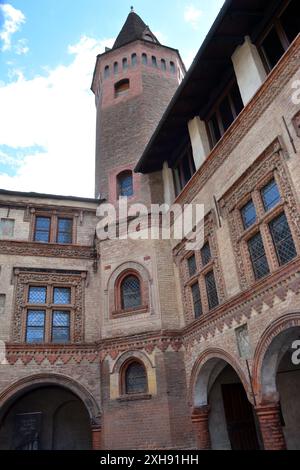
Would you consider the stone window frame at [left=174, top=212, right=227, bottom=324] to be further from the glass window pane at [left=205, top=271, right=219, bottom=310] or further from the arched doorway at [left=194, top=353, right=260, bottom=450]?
the arched doorway at [left=194, top=353, right=260, bottom=450]

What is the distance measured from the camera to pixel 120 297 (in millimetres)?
14328

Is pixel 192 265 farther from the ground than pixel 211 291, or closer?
farther from the ground

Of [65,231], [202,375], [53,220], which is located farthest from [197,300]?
[53,220]

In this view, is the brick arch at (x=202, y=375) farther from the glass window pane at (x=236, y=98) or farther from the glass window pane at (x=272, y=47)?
the glass window pane at (x=272, y=47)

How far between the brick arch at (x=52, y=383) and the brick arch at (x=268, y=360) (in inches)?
249

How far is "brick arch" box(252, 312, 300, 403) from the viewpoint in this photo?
870cm

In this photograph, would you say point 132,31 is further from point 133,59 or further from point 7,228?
point 7,228

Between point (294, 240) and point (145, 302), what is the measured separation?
6.71 m

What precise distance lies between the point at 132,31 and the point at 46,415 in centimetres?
2134

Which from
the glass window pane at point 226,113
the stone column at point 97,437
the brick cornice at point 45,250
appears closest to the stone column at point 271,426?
the stone column at point 97,437

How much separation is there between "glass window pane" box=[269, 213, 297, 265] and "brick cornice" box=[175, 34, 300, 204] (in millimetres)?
2762

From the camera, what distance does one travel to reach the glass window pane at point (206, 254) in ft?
39.5

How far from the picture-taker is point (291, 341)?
902cm
